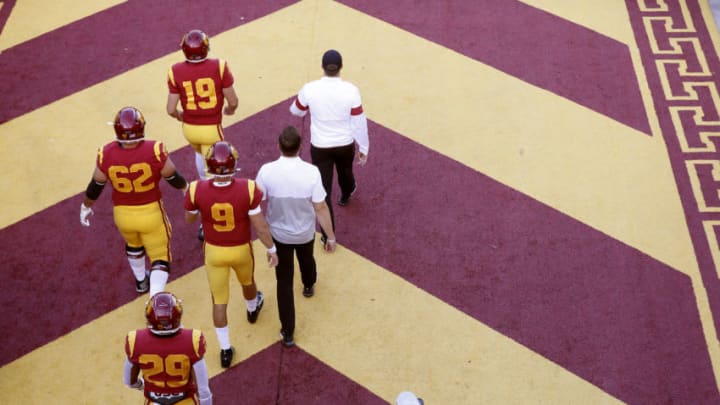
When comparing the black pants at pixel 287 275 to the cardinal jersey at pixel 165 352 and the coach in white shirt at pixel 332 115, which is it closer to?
the coach in white shirt at pixel 332 115

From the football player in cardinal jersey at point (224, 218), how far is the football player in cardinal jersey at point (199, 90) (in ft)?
4.55

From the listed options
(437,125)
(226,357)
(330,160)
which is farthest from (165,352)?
(437,125)

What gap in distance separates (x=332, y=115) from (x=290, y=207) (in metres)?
1.24

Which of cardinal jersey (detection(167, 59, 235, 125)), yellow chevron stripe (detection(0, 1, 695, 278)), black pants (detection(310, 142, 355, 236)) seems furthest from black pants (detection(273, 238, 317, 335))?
yellow chevron stripe (detection(0, 1, 695, 278))

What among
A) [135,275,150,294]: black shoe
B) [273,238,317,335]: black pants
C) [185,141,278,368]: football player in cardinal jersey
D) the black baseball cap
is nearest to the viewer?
[185,141,278,368]: football player in cardinal jersey

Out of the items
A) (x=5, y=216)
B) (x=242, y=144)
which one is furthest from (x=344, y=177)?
(x=5, y=216)

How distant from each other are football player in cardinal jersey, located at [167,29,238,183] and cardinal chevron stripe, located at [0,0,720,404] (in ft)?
3.85

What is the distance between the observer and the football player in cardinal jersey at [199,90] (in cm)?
675

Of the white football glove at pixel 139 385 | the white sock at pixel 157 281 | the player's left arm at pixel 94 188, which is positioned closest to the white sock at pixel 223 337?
the white sock at pixel 157 281

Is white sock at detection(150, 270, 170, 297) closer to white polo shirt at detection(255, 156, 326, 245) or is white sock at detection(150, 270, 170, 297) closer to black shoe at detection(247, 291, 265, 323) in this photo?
black shoe at detection(247, 291, 265, 323)

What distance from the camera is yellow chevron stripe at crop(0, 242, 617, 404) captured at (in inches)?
255

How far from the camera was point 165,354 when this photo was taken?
4.96 m

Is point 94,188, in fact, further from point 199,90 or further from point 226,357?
point 226,357

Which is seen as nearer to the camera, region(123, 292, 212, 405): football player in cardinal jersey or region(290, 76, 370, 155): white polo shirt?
region(123, 292, 212, 405): football player in cardinal jersey
